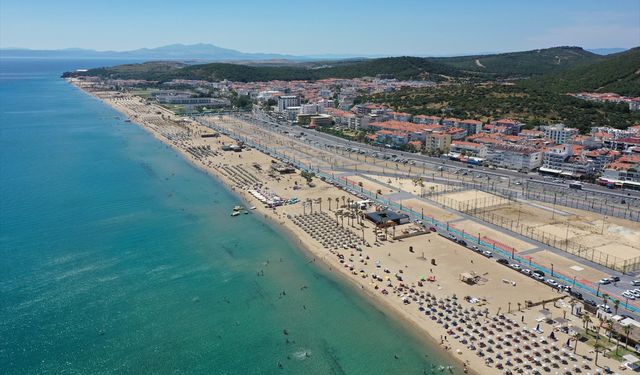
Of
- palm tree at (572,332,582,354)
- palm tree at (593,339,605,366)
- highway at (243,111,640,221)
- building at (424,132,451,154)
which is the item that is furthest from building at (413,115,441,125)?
palm tree at (593,339,605,366)

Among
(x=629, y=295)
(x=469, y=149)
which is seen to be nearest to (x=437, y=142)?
(x=469, y=149)

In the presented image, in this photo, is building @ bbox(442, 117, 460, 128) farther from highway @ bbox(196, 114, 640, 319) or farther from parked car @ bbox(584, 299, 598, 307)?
parked car @ bbox(584, 299, 598, 307)

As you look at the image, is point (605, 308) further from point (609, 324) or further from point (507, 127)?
point (507, 127)

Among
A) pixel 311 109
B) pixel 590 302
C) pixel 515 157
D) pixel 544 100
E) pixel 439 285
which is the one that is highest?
pixel 544 100

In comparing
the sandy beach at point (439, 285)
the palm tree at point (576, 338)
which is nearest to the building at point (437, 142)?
the sandy beach at point (439, 285)

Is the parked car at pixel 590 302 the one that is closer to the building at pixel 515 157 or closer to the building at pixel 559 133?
the building at pixel 515 157

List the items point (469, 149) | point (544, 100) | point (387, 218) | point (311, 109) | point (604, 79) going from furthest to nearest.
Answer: point (604, 79) < point (311, 109) < point (544, 100) < point (469, 149) < point (387, 218)

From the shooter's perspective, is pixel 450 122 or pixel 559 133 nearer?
pixel 559 133
